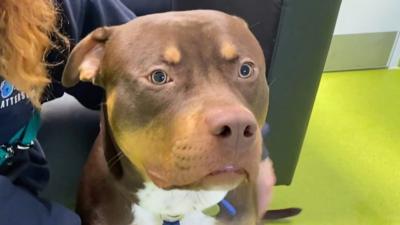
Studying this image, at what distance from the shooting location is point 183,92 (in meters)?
1.08

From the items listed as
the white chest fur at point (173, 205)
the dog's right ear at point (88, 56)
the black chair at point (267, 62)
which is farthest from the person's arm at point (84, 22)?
the white chest fur at point (173, 205)

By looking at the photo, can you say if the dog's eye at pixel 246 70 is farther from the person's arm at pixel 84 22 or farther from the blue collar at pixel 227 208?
the person's arm at pixel 84 22

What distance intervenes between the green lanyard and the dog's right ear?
22 cm

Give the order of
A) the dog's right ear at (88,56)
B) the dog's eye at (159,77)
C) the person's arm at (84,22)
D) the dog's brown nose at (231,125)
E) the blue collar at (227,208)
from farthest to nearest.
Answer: the person's arm at (84,22)
the blue collar at (227,208)
the dog's right ear at (88,56)
the dog's eye at (159,77)
the dog's brown nose at (231,125)

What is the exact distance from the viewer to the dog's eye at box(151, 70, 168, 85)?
1.11 metres

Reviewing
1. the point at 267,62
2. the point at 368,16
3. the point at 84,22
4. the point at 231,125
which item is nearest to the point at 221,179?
the point at 231,125

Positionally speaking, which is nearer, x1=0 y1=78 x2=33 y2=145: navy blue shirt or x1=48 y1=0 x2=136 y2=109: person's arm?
x1=0 y1=78 x2=33 y2=145: navy blue shirt

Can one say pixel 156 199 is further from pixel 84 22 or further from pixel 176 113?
pixel 84 22

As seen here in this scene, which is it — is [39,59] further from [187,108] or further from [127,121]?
[187,108]

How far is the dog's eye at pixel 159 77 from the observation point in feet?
3.63

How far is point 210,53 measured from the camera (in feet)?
3.67

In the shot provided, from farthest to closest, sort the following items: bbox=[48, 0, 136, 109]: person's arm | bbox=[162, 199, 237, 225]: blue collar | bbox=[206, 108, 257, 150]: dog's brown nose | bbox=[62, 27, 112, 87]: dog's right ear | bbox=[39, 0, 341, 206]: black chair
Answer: bbox=[39, 0, 341, 206]: black chair
bbox=[48, 0, 136, 109]: person's arm
bbox=[162, 199, 237, 225]: blue collar
bbox=[62, 27, 112, 87]: dog's right ear
bbox=[206, 108, 257, 150]: dog's brown nose

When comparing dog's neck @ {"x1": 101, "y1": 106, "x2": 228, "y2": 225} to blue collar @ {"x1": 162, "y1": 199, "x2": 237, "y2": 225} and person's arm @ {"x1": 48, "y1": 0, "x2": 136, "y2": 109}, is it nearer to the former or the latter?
blue collar @ {"x1": 162, "y1": 199, "x2": 237, "y2": 225}

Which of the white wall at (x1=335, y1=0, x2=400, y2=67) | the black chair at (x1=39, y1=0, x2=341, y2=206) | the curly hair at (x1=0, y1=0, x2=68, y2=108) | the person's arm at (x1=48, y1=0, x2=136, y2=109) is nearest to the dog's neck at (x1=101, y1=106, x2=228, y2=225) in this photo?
the curly hair at (x1=0, y1=0, x2=68, y2=108)
